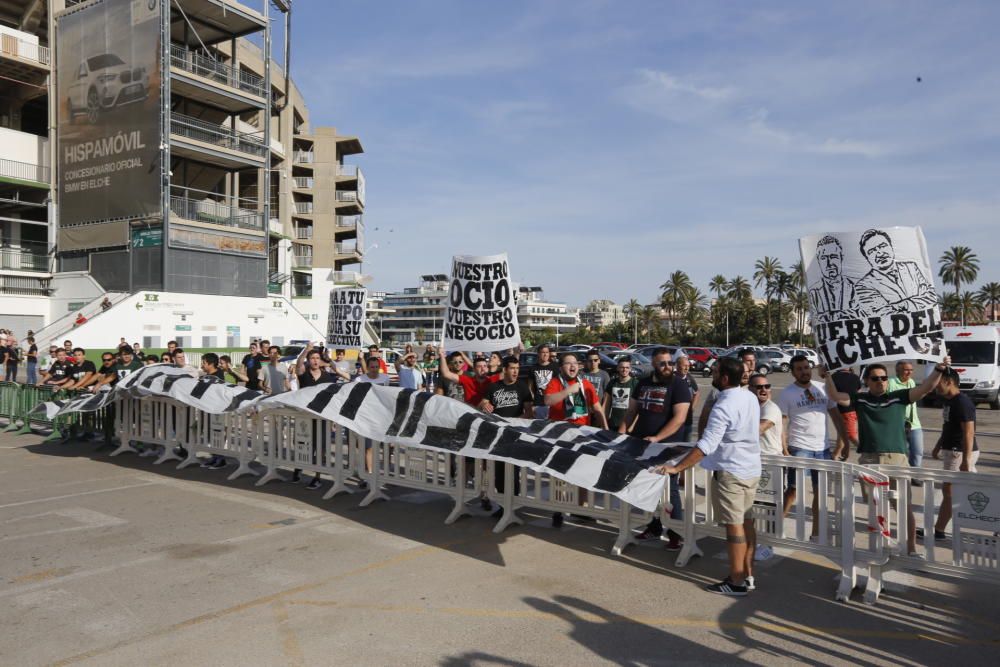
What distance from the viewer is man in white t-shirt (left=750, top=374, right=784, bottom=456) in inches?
277

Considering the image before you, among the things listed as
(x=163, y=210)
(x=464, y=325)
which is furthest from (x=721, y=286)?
(x=464, y=325)

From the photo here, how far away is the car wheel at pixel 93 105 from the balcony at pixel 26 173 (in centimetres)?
413

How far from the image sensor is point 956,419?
6891 mm

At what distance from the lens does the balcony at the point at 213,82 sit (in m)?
39.1

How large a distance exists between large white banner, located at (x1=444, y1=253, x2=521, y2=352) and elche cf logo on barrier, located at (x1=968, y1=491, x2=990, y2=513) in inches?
244

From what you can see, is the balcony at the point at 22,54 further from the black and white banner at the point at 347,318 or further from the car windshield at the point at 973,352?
the car windshield at the point at 973,352

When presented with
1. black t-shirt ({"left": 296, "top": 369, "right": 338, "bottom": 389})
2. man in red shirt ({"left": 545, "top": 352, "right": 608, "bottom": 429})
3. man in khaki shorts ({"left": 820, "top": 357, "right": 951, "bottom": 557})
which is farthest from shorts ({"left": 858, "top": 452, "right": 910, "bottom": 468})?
black t-shirt ({"left": 296, "top": 369, "right": 338, "bottom": 389})

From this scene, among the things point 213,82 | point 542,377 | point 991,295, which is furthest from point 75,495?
point 991,295

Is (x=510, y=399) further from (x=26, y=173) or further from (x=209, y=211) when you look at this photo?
(x=26, y=173)

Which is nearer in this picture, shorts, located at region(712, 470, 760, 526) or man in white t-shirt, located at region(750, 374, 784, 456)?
shorts, located at region(712, 470, 760, 526)

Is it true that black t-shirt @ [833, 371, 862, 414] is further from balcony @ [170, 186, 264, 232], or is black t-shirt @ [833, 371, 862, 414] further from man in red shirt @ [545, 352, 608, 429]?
balcony @ [170, 186, 264, 232]

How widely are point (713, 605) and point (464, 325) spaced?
20.2ft

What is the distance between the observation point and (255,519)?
8070 mm

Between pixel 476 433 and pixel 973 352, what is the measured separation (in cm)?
1913
